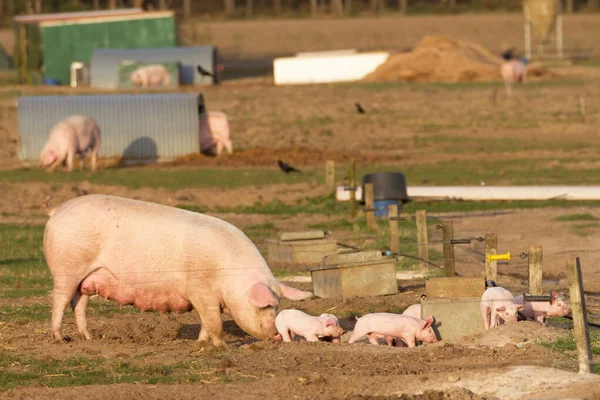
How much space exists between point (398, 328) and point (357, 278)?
2.65 metres

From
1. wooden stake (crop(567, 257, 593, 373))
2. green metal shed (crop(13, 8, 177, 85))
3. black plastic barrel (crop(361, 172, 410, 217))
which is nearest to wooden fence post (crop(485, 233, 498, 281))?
wooden stake (crop(567, 257, 593, 373))

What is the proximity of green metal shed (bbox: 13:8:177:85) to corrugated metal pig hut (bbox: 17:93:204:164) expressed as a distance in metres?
15.4

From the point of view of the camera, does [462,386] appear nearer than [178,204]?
Yes

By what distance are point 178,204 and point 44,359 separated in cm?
1333

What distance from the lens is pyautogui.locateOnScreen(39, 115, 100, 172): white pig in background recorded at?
28.8m

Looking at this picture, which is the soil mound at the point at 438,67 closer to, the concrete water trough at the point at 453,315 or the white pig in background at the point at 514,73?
the white pig in background at the point at 514,73

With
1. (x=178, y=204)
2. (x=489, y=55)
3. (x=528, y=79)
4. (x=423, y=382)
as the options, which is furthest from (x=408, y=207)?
(x=489, y=55)

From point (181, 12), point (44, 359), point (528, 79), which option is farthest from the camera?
point (181, 12)

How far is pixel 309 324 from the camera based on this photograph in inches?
466

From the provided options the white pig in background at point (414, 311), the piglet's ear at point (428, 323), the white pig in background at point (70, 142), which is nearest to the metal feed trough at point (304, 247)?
the white pig in background at point (414, 311)

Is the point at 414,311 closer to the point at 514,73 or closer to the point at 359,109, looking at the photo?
the point at 359,109

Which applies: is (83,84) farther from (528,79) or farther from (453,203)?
(453,203)

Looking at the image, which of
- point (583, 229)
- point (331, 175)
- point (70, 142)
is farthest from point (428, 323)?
point (70, 142)

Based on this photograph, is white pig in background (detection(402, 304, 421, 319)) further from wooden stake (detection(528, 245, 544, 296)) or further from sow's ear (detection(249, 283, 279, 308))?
sow's ear (detection(249, 283, 279, 308))
